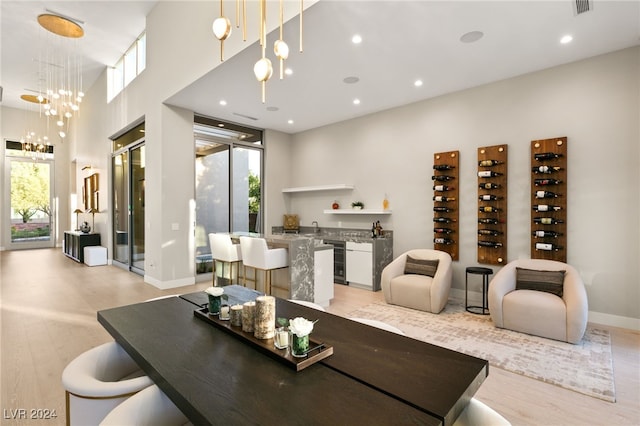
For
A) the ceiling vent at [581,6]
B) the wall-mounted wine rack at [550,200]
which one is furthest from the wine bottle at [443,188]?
the ceiling vent at [581,6]

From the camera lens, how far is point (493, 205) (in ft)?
15.9

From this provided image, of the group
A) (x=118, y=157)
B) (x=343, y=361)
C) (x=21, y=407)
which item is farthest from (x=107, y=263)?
(x=343, y=361)

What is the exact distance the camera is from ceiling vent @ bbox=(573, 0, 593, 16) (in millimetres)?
3012

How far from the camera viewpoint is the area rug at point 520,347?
2.76m

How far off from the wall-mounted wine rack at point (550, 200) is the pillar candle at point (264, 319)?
4.13 meters

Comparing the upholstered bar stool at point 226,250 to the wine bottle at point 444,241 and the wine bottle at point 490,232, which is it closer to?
the wine bottle at point 444,241

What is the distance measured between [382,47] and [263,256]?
292 cm

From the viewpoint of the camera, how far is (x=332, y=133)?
720 centimetres

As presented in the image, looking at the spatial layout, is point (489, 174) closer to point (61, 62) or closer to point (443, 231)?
point (443, 231)

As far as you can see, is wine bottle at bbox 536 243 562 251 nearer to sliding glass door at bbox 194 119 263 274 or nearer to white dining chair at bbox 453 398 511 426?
white dining chair at bbox 453 398 511 426

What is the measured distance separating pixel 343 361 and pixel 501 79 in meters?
4.95

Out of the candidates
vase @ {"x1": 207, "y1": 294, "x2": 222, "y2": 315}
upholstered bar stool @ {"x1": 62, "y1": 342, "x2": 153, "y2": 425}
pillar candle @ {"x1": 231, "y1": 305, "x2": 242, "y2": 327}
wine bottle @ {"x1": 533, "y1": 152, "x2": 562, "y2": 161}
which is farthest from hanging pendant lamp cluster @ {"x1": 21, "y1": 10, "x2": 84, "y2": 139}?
wine bottle @ {"x1": 533, "y1": 152, "x2": 562, "y2": 161}

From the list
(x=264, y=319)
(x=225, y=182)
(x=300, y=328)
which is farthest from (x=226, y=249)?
(x=300, y=328)

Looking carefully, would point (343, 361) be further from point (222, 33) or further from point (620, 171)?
point (620, 171)
